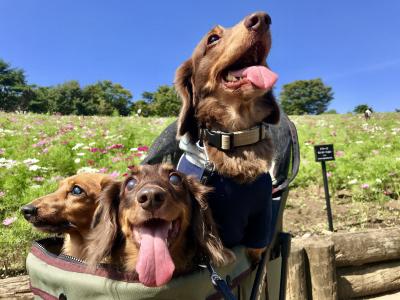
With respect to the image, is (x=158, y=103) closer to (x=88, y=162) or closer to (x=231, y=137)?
(x=88, y=162)

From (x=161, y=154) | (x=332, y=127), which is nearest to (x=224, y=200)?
(x=161, y=154)

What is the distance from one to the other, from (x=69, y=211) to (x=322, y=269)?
2.58 metres

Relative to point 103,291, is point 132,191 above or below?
above

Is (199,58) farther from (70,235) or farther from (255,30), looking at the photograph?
(70,235)

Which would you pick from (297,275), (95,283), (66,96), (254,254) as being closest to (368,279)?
(297,275)

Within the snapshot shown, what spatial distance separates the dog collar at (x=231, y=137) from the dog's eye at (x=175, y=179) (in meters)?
0.45

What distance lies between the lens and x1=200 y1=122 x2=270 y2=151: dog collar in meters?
2.06

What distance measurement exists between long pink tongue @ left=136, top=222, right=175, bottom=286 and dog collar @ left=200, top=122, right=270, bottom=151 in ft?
2.26

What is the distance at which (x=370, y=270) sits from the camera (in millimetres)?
4137

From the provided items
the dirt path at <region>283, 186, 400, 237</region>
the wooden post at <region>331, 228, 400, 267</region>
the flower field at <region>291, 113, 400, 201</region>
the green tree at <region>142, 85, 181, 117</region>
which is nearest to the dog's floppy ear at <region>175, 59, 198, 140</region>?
the wooden post at <region>331, 228, 400, 267</region>

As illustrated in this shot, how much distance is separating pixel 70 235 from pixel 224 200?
1001mm

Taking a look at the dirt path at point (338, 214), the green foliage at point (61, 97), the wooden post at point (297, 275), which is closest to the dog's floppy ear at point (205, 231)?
the wooden post at point (297, 275)

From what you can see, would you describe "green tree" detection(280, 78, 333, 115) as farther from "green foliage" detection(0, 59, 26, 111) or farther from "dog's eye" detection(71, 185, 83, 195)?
"dog's eye" detection(71, 185, 83, 195)

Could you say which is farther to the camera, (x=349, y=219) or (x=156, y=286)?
(x=349, y=219)
